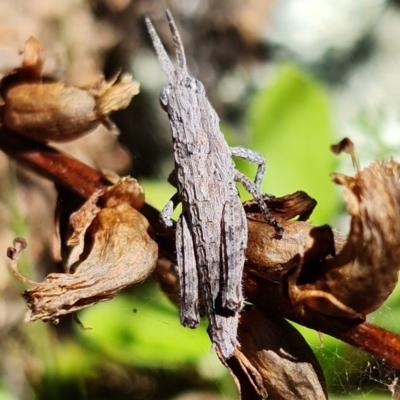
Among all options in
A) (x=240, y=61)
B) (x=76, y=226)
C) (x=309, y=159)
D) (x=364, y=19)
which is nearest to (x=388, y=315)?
(x=309, y=159)

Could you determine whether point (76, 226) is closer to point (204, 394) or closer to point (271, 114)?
point (271, 114)

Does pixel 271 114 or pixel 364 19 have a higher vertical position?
pixel 364 19

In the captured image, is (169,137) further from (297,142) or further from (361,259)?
(361,259)

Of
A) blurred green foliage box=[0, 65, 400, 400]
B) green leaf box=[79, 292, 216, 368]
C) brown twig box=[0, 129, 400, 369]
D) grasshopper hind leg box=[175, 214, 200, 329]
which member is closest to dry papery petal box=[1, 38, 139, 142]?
brown twig box=[0, 129, 400, 369]

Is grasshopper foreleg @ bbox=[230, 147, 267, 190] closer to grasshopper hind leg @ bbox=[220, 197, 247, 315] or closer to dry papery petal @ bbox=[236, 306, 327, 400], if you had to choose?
grasshopper hind leg @ bbox=[220, 197, 247, 315]

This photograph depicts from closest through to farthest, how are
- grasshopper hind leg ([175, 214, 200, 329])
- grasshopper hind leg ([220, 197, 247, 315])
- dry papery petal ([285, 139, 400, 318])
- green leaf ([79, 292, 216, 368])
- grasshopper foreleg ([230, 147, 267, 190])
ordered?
1. dry papery petal ([285, 139, 400, 318])
2. grasshopper hind leg ([220, 197, 247, 315])
3. grasshopper hind leg ([175, 214, 200, 329])
4. grasshopper foreleg ([230, 147, 267, 190])
5. green leaf ([79, 292, 216, 368])

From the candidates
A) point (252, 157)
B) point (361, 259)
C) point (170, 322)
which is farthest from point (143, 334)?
point (361, 259)

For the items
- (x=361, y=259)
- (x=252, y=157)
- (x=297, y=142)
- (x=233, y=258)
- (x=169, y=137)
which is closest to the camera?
(x=361, y=259)
